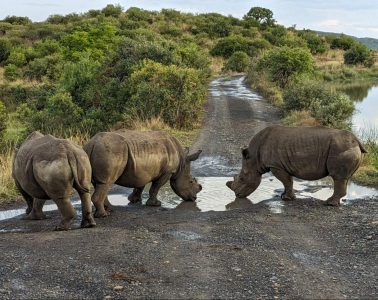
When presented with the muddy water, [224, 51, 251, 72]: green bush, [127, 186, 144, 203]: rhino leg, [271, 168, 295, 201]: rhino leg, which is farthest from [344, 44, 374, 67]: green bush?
[127, 186, 144, 203]: rhino leg

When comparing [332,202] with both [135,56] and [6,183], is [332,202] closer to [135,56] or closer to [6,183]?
[6,183]

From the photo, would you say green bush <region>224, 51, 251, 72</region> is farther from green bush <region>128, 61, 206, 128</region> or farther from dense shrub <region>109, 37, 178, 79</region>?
green bush <region>128, 61, 206, 128</region>

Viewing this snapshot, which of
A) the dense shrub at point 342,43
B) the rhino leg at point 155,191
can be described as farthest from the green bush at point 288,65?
the dense shrub at point 342,43

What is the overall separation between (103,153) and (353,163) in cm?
468

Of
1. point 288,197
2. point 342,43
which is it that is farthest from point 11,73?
point 342,43

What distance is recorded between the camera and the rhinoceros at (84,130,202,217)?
941 centimetres

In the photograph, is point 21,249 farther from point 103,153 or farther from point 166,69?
point 166,69

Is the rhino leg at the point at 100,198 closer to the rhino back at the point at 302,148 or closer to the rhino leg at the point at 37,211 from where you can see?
the rhino leg at the point at 37,211

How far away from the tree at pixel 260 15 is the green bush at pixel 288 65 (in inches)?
1980

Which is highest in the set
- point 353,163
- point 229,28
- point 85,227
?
point 229,28

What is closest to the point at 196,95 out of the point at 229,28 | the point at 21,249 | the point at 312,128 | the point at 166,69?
the point at 166,69

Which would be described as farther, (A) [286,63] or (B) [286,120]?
(A) [286,63]

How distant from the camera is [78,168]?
845cm

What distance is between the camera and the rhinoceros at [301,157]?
413 inches
